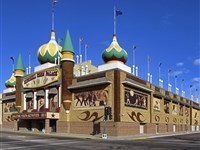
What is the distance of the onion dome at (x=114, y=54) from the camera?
53750 mm

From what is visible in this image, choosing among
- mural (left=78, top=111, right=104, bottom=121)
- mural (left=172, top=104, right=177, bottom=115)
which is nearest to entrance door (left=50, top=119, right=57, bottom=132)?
mural (left=78, top=111, right=104, bottom=121)

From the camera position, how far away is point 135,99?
52.4 m

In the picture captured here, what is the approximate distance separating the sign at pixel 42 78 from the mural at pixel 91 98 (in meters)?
5.61

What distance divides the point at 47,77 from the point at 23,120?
A: 11.6 metres

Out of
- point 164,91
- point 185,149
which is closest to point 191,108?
point 164,91

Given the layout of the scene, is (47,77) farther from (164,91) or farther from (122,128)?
(164,91)

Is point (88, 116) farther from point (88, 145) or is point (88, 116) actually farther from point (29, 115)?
point (88, 145)

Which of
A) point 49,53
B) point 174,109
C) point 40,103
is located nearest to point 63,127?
point 40,103

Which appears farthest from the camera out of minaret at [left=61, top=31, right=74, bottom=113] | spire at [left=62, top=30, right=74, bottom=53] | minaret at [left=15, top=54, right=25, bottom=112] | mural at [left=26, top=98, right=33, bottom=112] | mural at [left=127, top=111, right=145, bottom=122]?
minaret at [left=15, top=54, right=25, bottom=112]

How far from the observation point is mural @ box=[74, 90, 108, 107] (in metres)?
48.6

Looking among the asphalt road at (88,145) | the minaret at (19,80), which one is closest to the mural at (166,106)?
the minaret at (19,80)

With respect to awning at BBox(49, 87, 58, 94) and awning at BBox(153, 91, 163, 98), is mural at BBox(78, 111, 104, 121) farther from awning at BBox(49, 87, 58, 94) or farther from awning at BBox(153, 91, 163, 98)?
awning at BBox(153, 91, 163, 98)

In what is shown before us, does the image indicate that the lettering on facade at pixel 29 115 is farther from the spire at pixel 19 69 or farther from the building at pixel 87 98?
the spire at pixel 19 69

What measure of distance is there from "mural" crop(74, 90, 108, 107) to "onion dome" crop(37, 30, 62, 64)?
1147 cm
